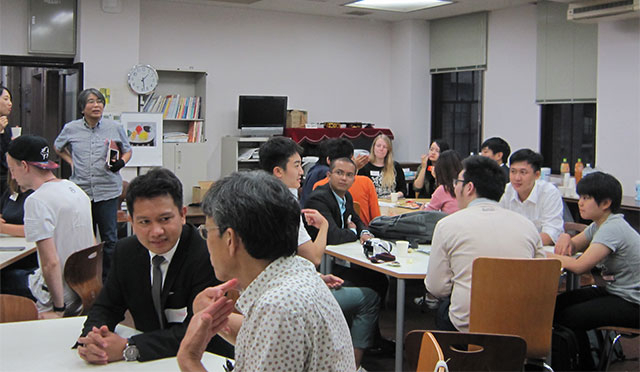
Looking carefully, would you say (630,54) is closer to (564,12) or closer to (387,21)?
(564,12)

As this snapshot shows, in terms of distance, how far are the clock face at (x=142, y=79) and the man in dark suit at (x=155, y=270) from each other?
6280mm

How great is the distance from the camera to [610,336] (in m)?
4.16

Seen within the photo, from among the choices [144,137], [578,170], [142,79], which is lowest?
[578,170]

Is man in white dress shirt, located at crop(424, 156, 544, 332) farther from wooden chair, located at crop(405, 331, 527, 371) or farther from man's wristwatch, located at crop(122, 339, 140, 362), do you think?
man's wristwatch, located at crop(122, 339, 140, 362)

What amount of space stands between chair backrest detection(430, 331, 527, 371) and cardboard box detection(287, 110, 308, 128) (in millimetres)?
7366

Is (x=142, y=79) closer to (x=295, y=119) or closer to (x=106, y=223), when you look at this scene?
(x=295, y=119)

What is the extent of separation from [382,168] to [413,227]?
8.47 feet

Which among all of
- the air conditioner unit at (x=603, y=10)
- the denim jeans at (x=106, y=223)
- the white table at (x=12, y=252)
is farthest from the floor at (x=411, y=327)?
the air conditioner unit at (x=603, y=10)

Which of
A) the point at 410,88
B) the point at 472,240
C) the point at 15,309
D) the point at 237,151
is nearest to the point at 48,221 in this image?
the point at 15,309

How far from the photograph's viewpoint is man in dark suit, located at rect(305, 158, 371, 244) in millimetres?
4477

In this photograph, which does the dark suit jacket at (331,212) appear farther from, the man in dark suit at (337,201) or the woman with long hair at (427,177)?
the woman with long hair at (427,177)

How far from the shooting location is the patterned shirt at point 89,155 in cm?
596

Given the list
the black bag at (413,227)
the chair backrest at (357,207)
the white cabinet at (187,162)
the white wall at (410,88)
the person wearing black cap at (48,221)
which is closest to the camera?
the person wearing black cap at (48,221)

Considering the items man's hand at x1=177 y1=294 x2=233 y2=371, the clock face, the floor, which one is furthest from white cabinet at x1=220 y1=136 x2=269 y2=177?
man's hand at x1=177 y1=294 x2=233 y2=371
